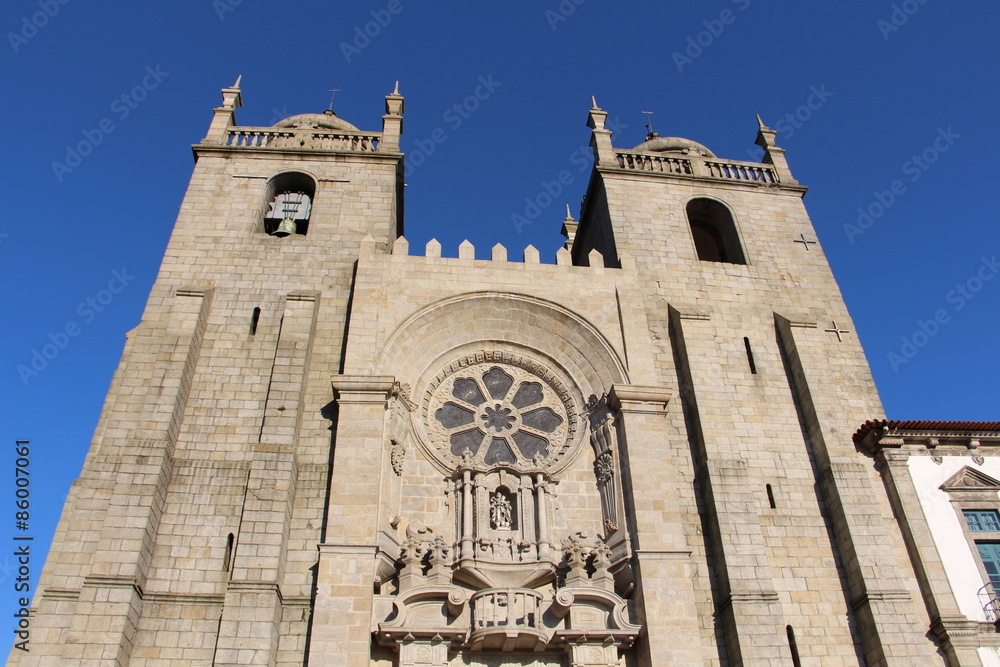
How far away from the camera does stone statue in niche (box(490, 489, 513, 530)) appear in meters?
13.3

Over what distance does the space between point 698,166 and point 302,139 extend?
33.8 ft

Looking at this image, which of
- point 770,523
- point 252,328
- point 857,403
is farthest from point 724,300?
point 252,328

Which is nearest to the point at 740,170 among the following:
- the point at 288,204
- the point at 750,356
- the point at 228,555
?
the point at 750,356

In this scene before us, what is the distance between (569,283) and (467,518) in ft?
18.5

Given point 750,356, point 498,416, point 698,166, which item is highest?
point 698,166

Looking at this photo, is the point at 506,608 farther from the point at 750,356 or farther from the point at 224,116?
the point at 224,116

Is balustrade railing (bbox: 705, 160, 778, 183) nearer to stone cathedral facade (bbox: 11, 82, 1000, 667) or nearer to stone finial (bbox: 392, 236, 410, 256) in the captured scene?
stone cathedral facade (bbox: 11, 82, 1000, 667)

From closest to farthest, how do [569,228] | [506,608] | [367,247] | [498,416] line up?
[506,608] → [498,416] → [367,247] → [569,228]

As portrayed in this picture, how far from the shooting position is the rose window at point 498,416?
14779 millimetres

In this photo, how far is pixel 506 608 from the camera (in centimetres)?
1191

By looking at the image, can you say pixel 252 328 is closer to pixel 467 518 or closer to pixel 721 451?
pixel 467 518

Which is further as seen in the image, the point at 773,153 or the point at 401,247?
the point at 773,153

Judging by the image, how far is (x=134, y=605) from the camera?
11320mm

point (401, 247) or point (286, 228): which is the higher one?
point (286, 228)
